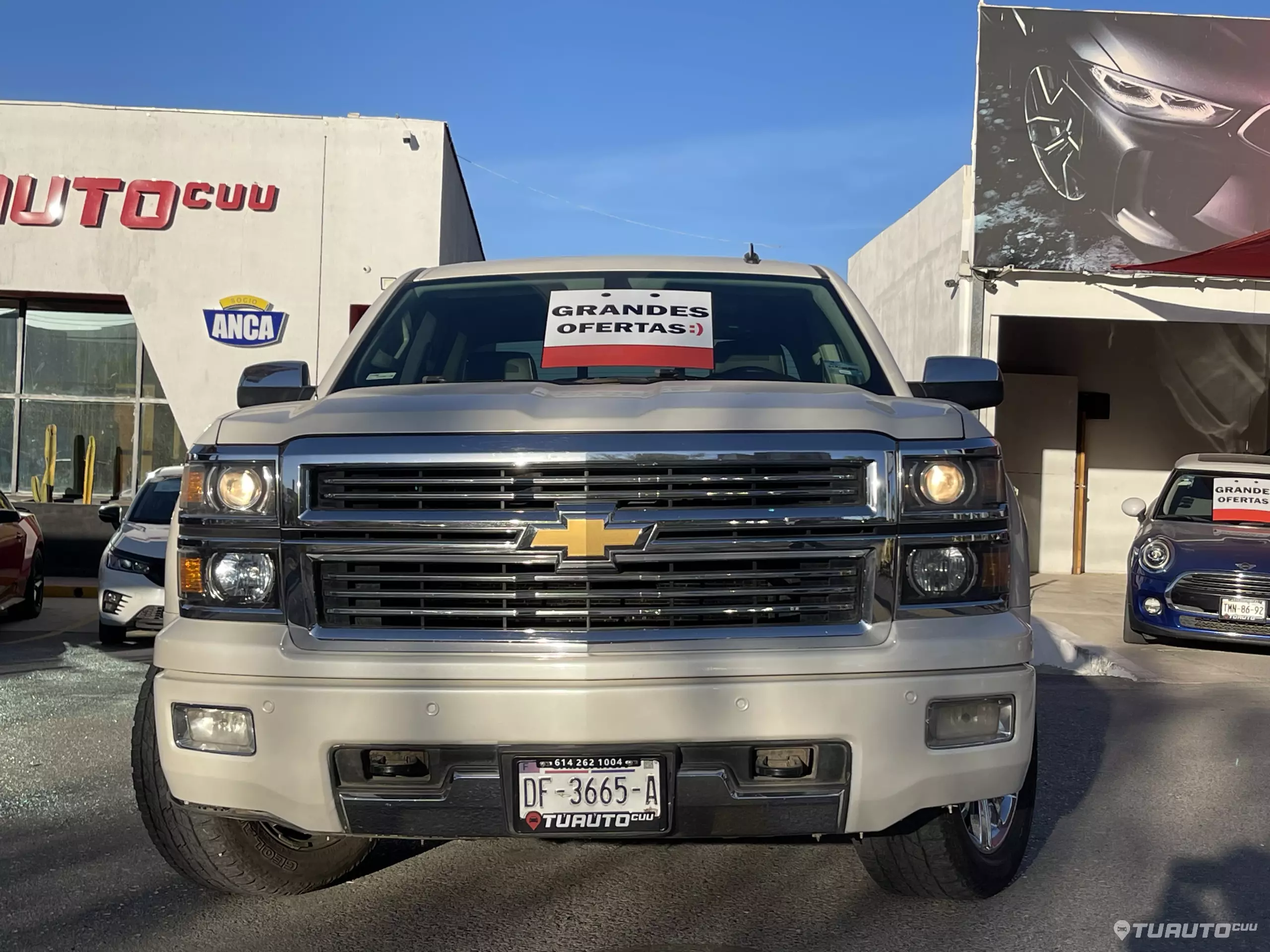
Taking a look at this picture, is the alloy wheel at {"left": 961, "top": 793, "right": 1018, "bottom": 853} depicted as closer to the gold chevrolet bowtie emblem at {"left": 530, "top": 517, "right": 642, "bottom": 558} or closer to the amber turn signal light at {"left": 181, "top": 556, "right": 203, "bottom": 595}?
the gold chevrolet bowtie emblem at {"left": 530, "top": 517, "right": 642, "bottom": 558}

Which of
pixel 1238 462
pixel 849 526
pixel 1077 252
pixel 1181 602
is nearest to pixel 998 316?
pixel 1077 252

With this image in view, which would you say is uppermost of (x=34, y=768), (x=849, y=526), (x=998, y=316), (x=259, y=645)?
(x=998, y=316)

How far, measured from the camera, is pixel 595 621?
312cm

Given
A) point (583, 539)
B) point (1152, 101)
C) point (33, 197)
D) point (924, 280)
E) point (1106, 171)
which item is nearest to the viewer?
point (583, 539)

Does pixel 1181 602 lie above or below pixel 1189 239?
below

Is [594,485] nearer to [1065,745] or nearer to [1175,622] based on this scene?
[1065,745]

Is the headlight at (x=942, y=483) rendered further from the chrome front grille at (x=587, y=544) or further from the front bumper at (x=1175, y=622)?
the front bumper at (x=1175, y=622)

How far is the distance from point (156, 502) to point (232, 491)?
29.0ft

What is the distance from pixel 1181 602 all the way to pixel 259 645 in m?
9.06

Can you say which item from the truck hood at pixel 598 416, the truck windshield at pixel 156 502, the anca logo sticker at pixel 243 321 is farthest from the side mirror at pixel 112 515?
the truck hood at pixel 598 416

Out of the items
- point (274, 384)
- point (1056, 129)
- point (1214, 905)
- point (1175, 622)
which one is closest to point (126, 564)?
point (274, 384)

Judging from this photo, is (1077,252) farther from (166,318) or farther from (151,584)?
(166,318)

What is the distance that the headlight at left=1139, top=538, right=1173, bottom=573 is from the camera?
416 inches

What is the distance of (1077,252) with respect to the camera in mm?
14070
